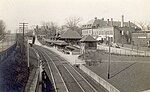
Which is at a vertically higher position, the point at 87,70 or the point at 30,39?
the point at 30,39

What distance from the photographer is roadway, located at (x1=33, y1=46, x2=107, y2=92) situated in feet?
18.4

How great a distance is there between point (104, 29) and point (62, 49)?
2057 millimetres

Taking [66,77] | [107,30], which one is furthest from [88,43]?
[66,77]

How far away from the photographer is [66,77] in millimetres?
6875

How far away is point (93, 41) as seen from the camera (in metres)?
8.66

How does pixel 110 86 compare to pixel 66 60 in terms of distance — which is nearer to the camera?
pixel 110 86

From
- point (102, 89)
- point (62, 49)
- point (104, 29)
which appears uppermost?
point (104, 29)

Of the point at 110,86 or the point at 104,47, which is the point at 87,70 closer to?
the point at 110,86

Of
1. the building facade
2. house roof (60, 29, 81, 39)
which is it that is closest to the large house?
the building facade

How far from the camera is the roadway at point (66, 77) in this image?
221 inches

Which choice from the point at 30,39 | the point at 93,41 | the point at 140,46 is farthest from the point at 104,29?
the point at 30,39

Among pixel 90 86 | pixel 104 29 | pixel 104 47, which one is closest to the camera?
pixel 90 86

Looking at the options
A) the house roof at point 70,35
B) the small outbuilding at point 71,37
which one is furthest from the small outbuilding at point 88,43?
the house roof at point 70,35

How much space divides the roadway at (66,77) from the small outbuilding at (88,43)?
2.75 feet
